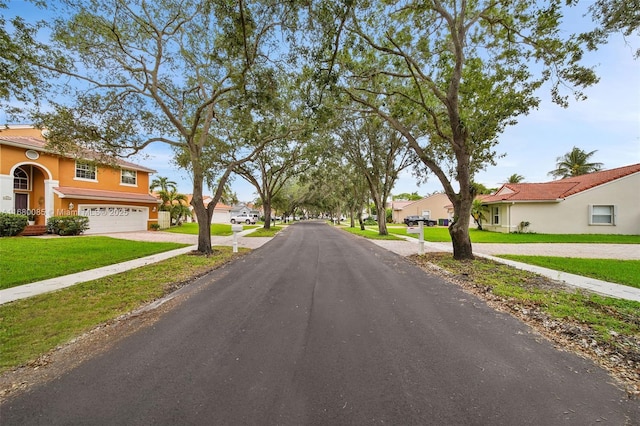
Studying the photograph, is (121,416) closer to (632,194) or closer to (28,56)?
(28,56)

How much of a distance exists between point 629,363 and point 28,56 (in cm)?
1303

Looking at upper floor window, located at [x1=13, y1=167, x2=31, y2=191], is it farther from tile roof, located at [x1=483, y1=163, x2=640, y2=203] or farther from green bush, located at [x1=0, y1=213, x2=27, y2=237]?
tile roof, located at [x1=483, y1=163, x2=640, y2=203]

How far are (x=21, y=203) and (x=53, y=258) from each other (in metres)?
13.9

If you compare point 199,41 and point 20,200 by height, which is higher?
point 199,41

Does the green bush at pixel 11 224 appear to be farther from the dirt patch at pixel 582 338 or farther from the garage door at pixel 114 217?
the dirt patch at pixel 582 338

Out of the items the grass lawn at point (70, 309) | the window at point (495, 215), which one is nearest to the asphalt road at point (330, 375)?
the grass lawn at point (70, 309)

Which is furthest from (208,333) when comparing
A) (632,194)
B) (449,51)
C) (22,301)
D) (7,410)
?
(632,194)

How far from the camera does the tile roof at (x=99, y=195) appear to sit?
63.7 feet

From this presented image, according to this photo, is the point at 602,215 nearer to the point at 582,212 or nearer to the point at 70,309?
the point at 582,212

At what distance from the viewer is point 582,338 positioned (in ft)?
13.3

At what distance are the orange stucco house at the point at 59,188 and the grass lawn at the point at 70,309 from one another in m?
11.0

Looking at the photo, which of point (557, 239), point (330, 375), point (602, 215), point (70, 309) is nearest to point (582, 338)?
point (330, 375)

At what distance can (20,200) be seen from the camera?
1881cm

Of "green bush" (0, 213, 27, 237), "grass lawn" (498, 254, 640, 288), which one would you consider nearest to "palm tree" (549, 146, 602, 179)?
"grass lawn" (498, 254, 640, 288)
